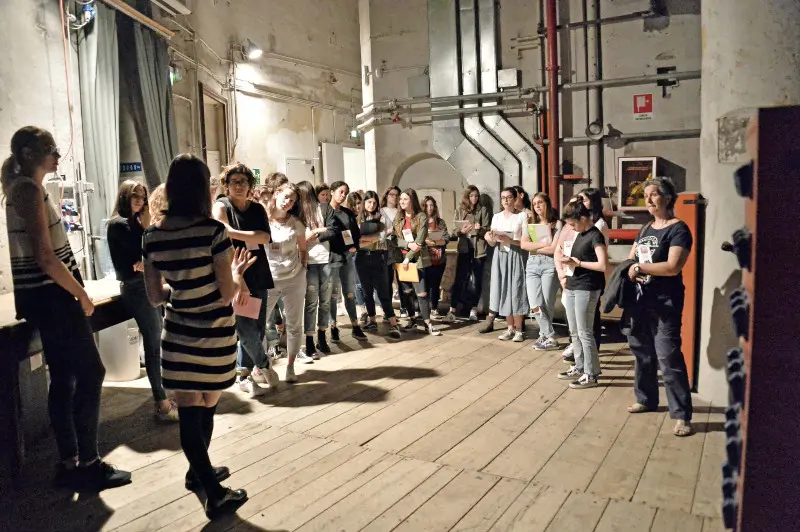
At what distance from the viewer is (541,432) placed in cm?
345

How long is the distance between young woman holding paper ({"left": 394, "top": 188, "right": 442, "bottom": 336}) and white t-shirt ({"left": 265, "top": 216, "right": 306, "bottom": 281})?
188 cm

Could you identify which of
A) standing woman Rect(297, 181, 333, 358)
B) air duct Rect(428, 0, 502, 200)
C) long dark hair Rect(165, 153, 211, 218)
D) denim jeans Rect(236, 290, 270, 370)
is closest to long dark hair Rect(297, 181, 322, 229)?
standing woman Rect(297, 181, 333, 358)

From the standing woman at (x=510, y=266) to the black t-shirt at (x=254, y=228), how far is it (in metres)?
2.48

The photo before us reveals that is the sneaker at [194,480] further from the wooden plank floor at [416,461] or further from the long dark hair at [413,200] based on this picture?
the long dark hair at [413,200]

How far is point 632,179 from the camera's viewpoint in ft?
21.1

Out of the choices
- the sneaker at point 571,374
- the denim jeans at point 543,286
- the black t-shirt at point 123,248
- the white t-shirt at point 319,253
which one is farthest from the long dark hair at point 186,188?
the denim jeans at point 543,286

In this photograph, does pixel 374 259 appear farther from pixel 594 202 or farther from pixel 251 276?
pixel 594 202

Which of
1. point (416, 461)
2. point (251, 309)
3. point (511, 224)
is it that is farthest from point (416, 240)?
point (416, 461)

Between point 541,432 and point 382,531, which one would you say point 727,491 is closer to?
point 382,531

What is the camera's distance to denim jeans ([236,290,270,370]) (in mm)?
3984

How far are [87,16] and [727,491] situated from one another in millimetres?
5446

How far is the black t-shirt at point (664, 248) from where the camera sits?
3.26 metres

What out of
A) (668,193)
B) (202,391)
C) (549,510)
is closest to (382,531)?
(549,510)

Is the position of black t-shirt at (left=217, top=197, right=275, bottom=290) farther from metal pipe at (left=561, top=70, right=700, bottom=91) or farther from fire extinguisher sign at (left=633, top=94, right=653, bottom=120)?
fire extinguisher sign at (left=633, top=94, right=653, bottom=120)
